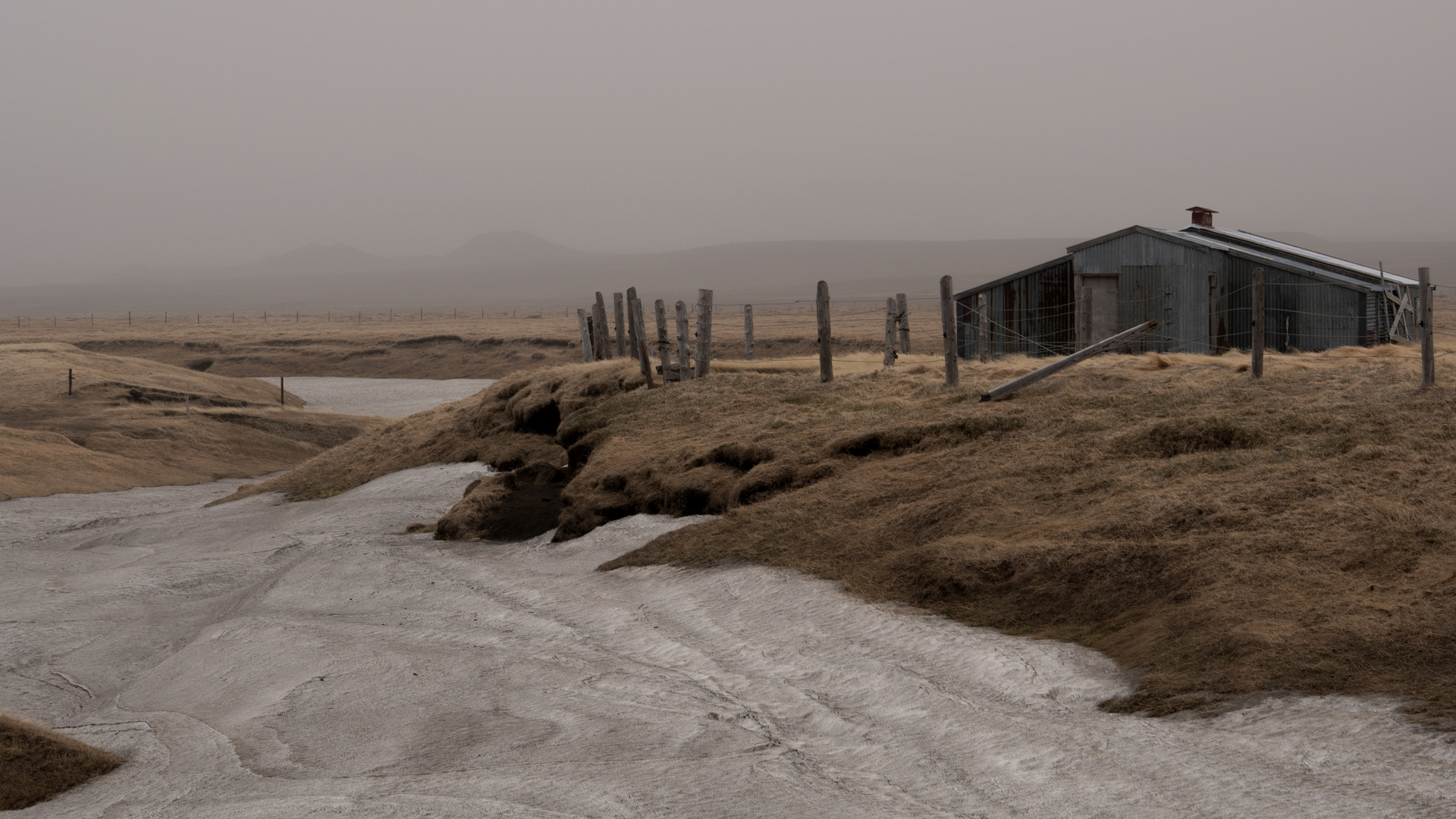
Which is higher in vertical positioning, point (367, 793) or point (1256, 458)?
point (1256, 458)

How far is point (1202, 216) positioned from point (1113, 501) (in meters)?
31.4

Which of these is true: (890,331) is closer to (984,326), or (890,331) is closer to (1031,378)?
(984,326)

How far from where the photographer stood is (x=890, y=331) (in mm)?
25891

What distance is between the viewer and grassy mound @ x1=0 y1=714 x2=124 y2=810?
27.5 ft

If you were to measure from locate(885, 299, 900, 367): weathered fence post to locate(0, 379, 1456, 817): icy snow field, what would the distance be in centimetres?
1097

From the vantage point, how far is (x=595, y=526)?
1584cm

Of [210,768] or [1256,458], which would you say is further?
[1256,458]

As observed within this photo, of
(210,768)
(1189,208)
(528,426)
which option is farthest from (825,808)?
(1189,208)

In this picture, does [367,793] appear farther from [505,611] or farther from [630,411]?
[630,411]

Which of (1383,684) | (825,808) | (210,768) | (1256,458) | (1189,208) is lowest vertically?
(210,768)

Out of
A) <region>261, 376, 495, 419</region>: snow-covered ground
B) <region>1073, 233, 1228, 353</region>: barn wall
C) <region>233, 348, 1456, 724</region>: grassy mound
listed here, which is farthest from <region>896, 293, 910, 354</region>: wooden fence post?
<region>261, 376, 495, 419</region>: snow-covered ground

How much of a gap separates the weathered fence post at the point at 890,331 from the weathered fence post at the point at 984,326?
5569 millimetres

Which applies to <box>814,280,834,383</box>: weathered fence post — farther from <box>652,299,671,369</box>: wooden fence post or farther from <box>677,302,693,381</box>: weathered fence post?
<box>652,299,671,369</box>: wooden fence post

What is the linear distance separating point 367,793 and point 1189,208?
37548mm
